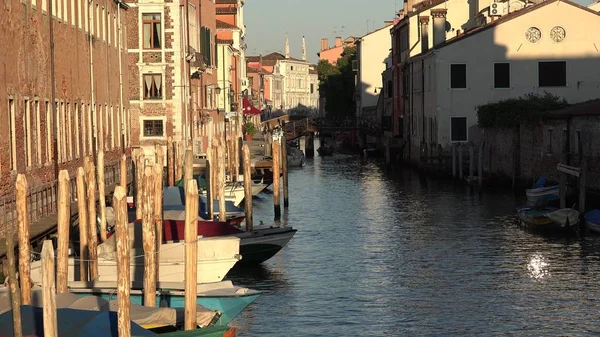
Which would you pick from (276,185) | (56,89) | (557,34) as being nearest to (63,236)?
(56,89)

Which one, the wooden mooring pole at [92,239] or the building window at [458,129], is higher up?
the building window at [458,129]

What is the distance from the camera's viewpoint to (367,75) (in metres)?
95.8

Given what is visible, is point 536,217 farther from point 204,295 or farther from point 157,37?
point 157,37

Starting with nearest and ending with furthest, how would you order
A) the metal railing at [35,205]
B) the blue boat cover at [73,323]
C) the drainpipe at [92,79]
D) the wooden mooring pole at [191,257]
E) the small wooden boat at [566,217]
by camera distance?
the blue boat cover at [73,323] < the wooden mooring pole at [191,257] < the metal railing at [35,205] < the small wooden boat at [566,217] < the drainpipe at [92,79]

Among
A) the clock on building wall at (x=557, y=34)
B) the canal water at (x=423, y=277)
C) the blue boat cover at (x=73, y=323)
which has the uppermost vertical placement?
the clock on building wall at (x=557, y=34)

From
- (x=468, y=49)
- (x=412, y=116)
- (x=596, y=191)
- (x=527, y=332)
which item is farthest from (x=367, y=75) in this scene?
(x=527, y=332)

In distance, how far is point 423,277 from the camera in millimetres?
26125

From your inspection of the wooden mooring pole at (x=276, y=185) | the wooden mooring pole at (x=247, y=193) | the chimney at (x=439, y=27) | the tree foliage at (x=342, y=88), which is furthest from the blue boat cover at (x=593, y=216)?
the tree foliage at (x=342, y=88)

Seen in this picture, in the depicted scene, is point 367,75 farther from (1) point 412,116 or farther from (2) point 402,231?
(2) point 402,231

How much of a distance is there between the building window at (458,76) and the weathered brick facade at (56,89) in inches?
638

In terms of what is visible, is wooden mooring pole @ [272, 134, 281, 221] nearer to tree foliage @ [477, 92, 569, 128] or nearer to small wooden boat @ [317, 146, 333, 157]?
tree foliage @ [477, 92, 569, 128]

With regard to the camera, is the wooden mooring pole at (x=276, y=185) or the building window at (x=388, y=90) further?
the building window at (x=388, y=90)

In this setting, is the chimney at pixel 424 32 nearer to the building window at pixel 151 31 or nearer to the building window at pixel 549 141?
the building window at pixel 151 31

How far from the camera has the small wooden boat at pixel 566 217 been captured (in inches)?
1283
